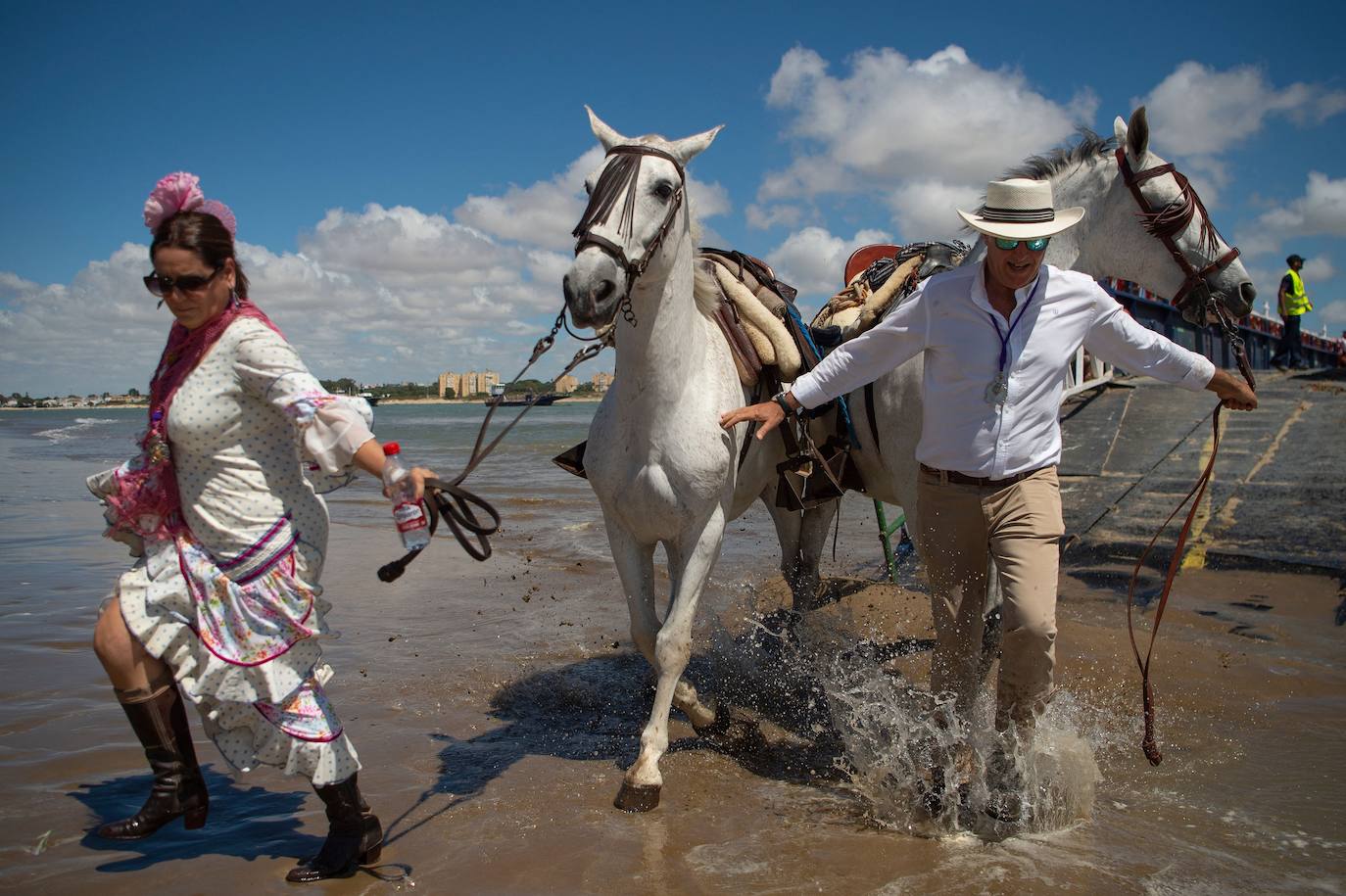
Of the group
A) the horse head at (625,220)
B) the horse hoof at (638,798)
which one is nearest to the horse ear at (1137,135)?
the horse head at (625,220)

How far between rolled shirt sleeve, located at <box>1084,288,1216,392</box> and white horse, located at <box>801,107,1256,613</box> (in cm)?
85

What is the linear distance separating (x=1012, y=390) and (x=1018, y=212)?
64cm

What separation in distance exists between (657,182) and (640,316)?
52cm

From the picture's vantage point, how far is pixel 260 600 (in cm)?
283

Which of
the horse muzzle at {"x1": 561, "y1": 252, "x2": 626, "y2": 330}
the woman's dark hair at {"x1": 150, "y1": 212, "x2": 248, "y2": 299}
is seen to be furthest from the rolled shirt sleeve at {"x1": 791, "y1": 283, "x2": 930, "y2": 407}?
the woman's dark hair at {"x1": 150, "y1": 212, "x2": 248, "y2": 299}

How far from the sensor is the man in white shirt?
3.32 m

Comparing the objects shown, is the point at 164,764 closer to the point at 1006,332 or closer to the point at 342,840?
the point at 342,840

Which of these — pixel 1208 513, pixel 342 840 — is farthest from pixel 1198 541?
pixel 342 840

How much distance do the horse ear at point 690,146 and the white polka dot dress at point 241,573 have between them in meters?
1.63

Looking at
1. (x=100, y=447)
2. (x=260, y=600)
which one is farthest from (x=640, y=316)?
(x=100, y=447)

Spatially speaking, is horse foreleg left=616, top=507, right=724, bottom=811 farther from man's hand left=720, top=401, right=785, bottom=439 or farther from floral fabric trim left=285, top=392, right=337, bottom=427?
floral fabric trim left=285, top=392, right=337, bottom=427

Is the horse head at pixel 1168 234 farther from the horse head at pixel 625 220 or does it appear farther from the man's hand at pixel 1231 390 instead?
the horse head at pixel 625 220

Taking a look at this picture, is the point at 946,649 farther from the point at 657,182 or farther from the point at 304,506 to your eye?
the point at 304,506

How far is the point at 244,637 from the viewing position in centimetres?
282
